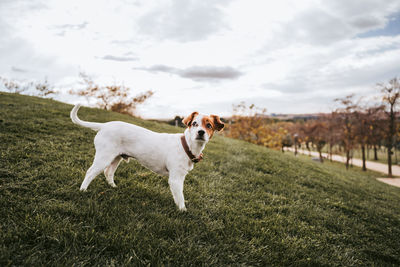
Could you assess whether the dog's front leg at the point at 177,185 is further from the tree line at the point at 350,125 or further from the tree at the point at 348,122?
the tree at the point at 348,122

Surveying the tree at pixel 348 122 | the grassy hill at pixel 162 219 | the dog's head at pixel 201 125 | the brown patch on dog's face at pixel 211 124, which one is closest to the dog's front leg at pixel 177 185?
the grassy hill at pixel 162 219

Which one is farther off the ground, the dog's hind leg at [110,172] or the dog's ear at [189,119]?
the dog's ear at [189,119]

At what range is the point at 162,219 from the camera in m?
3.08

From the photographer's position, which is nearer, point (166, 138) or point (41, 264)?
point (41, 264)

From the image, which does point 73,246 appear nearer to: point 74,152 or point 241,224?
point 241,224

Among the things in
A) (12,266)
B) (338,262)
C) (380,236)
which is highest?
(12,266)

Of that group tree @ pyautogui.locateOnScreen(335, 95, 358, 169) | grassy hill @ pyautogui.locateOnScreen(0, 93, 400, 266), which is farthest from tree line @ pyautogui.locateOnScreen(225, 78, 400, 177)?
grassy hill @ pyautogui.locateOnScreen(0, 93, 400, 266)

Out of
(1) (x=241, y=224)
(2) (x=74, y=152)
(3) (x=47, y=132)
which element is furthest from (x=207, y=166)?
(3) (x=47, y=132)

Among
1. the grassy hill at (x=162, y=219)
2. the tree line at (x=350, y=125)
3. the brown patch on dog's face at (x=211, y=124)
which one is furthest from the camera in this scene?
the tree line at (x=350, y=125)

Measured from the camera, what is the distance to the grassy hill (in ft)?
7.79

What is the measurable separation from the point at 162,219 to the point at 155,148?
111 cm

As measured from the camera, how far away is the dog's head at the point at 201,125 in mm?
3168

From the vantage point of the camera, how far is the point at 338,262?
3225 millimetres

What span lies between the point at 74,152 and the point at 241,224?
15.3 ft
